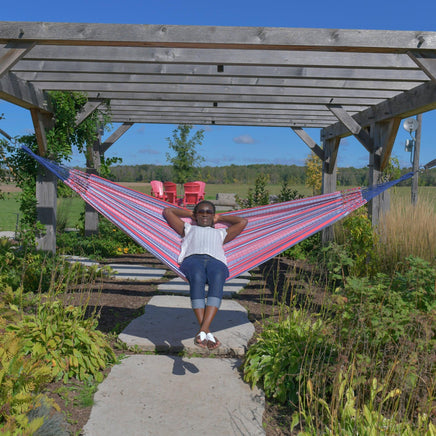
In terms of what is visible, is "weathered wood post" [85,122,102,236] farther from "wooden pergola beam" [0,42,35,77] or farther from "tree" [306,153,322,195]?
"tree" [306,153,322,195]

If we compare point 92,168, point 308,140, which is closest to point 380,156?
point 308,140

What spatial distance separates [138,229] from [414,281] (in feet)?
5.74

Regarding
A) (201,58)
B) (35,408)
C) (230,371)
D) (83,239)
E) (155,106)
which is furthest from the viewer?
(83,239)

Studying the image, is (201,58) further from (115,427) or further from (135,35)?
(115,427)

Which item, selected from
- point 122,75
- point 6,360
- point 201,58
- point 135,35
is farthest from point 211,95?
point 6,360

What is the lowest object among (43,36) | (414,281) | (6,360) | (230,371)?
(230,371)

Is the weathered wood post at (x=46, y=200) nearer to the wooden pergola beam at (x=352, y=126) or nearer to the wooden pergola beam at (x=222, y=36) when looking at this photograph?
the wooden pergola beam at (x=222, y=36)

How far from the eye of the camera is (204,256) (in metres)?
2.93

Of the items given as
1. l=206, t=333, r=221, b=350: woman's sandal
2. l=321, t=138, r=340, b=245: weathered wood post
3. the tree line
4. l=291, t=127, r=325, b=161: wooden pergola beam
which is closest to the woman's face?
l=206, t=333, r=221, b=350: woman's sandal

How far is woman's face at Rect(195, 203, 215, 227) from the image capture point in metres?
3.15

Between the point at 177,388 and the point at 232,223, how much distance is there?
1.44m

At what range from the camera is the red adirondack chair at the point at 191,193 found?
383 inches

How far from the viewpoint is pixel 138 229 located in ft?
10.3

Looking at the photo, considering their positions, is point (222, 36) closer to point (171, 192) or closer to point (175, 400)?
point (175, 400)
